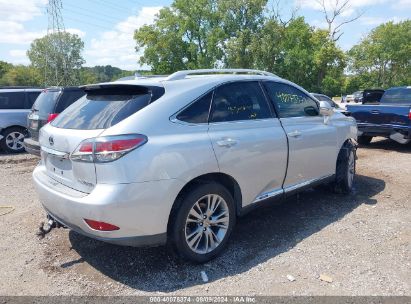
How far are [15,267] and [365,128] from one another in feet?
28.0

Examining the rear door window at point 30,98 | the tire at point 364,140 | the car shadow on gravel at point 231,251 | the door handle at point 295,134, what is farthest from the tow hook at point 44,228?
the tire at point 364,140

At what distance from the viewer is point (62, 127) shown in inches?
144

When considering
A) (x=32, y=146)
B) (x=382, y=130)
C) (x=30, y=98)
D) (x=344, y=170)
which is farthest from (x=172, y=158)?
(x=30, y=98)

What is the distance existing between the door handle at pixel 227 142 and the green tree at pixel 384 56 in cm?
7222

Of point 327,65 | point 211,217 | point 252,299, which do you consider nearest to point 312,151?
point 211,217

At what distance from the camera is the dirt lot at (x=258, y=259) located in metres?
3.32

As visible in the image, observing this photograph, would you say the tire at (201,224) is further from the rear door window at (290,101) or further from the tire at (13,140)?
the tire at (13,140)

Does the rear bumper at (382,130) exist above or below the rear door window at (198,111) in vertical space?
below

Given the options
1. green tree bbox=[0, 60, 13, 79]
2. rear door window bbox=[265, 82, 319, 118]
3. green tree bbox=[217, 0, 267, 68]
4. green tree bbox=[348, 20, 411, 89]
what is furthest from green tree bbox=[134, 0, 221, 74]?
green tree bbox=[0, 60, 13, 79]

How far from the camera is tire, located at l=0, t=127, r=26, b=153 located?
10.2 metres

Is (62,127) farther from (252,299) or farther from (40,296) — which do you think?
(252,299)

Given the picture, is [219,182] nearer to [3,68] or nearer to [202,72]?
[202,72]

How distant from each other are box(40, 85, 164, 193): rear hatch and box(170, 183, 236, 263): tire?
82cm

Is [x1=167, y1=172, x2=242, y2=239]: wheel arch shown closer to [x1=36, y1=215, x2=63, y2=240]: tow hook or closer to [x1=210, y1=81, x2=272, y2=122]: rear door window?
[x1=210, y1=81, x2=272, y2=122]: rear door window
